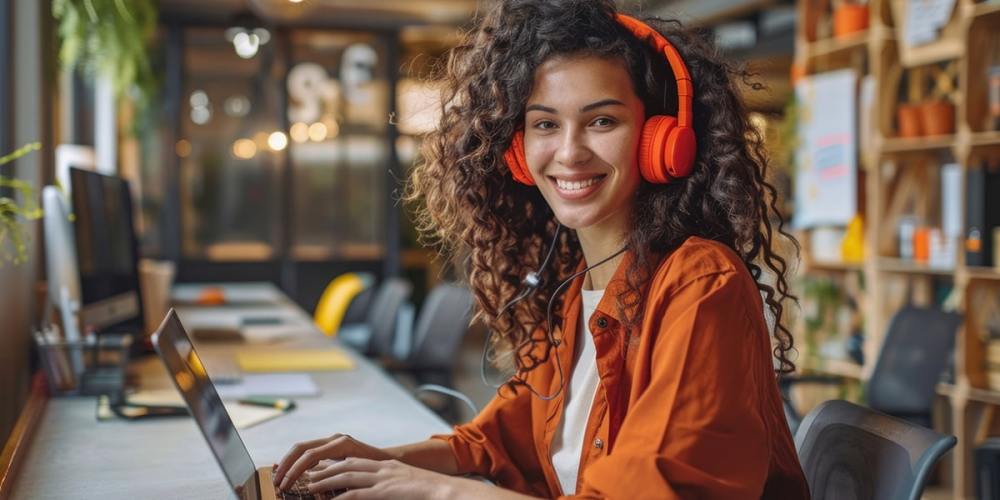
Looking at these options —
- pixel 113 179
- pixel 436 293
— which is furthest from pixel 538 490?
pixel 436 293

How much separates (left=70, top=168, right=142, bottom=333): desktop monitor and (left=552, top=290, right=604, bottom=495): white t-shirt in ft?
4.41

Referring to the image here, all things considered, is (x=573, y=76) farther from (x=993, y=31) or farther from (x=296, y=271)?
(x=296, y=271)

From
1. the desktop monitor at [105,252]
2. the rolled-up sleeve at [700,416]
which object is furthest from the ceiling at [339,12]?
the rolled-up sleeve at [700,416]

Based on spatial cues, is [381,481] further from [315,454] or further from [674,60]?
[674,60]

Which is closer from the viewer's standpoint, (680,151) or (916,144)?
(680,151)

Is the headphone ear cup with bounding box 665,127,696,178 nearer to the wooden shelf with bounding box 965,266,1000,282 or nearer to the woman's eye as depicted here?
the woman's eye

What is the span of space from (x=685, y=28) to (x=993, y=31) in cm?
284

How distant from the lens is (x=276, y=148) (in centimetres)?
844

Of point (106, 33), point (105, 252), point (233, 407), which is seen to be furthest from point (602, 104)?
point (106, 33)

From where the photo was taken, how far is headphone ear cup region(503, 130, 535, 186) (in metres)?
1.53

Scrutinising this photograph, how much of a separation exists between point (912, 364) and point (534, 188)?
7.27 feet

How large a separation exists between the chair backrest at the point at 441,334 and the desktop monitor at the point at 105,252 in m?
1.34

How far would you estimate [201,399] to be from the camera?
4.08 ft

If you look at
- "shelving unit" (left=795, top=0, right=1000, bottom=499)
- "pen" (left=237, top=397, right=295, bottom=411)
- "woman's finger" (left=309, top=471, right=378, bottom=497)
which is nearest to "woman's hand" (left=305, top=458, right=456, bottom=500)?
"woman's finger" (left=309, top=471, right=378, bottom=497)
